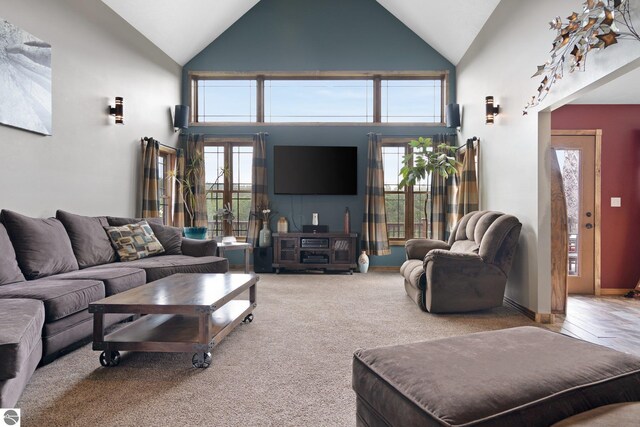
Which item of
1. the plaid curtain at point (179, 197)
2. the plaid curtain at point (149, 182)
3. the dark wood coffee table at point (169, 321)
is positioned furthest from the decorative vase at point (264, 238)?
the dark wood coffee table at point (169, 321)

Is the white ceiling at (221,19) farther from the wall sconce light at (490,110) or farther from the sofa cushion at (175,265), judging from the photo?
the sofa cushion at (175,265)

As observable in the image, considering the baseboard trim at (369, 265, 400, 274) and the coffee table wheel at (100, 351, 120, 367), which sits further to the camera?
the baseboard trim at (369, 265, 400, 274)

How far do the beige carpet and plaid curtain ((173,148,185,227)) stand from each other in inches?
108

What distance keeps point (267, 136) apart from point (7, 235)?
403cm

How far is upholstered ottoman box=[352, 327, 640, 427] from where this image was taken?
1.08 meters

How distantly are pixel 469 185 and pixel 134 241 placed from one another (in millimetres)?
3891

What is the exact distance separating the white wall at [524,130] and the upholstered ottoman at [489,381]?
6.69 ft

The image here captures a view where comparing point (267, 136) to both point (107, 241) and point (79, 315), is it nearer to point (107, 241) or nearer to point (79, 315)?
point (107, 241)

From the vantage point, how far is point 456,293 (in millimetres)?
3689

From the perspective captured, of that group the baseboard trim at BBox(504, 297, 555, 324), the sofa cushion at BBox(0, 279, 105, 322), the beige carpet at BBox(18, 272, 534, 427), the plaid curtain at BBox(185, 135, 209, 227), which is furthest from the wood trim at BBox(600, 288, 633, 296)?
the plaid curtain at BBox(185, 135, 209, 227)

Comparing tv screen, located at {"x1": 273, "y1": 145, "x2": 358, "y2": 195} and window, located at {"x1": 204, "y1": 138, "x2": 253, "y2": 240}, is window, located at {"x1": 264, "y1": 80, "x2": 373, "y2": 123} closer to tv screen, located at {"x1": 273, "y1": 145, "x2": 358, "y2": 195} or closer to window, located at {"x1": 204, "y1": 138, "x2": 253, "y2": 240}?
tv screen, located at {"x1": 273, "y1": 145, "x2": 358, "y2": 195}

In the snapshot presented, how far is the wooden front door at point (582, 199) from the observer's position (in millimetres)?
4812

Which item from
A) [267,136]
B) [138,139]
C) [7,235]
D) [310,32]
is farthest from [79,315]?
[310,32]

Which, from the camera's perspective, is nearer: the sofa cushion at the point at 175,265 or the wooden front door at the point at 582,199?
the sofa cushion at the point at 175,265
